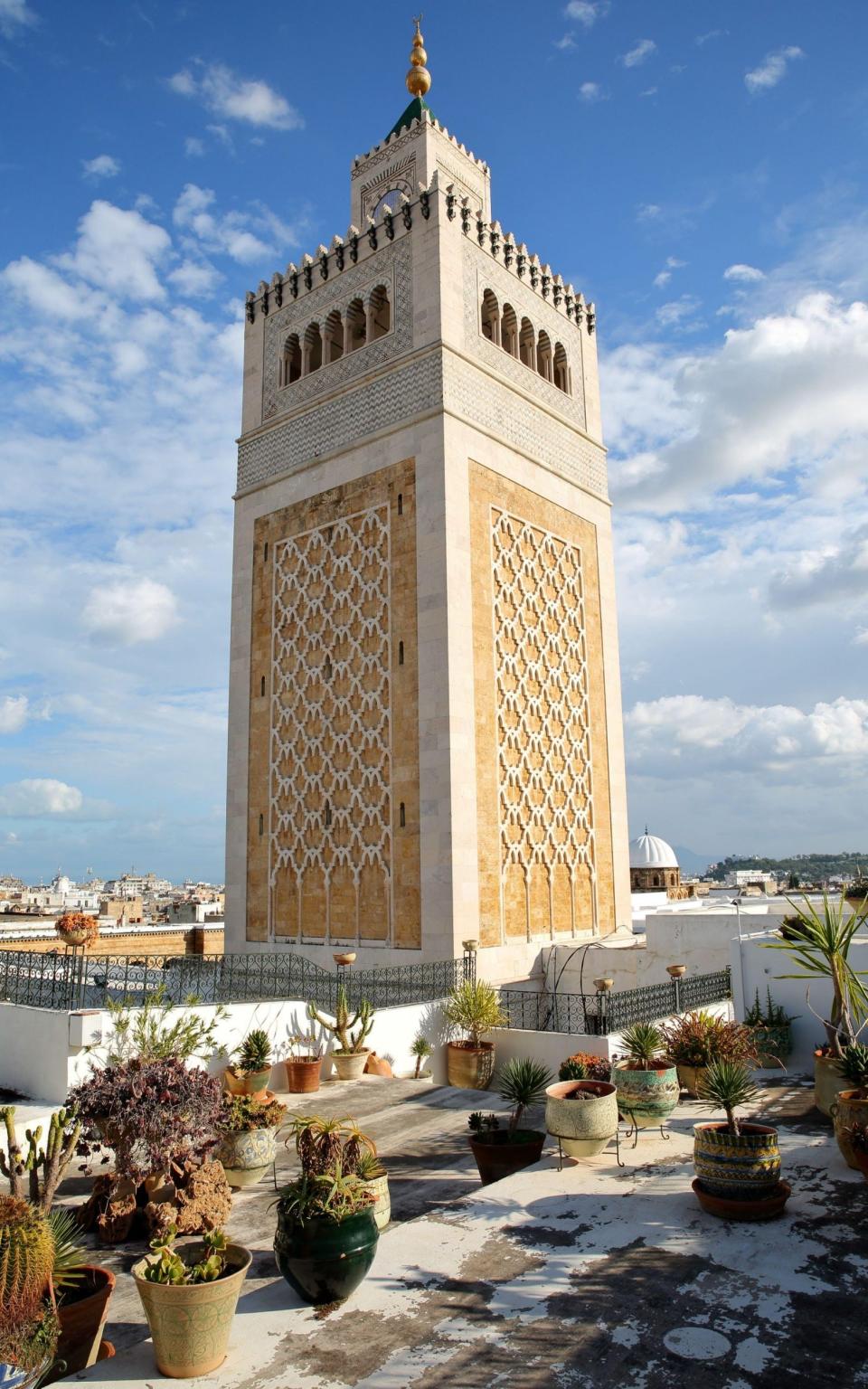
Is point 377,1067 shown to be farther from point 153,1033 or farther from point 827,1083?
point 827,1083

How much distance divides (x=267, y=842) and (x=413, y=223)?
42.0ft

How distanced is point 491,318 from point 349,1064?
15.3 metres

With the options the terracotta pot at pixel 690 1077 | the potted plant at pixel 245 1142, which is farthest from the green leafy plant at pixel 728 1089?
the potted plant at pixel 245 1142

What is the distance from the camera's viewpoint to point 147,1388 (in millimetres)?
4344

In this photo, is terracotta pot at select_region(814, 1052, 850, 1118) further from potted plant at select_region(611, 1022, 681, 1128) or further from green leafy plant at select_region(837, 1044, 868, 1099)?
potted plant at select_region(611, 1022, 681, 1128)

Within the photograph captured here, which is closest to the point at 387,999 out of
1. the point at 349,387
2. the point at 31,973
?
the point at 31,973

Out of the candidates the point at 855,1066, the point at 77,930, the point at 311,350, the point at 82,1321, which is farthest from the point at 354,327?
the point at 82,1321

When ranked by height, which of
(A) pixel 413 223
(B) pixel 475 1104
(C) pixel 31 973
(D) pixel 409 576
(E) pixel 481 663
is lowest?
(B) pixel 475 1104

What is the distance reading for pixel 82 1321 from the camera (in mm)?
4754

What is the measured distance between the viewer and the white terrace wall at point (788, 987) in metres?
11.7

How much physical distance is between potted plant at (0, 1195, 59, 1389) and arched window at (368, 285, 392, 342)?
59.3 feet

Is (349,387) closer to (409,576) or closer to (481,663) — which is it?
(409,576)

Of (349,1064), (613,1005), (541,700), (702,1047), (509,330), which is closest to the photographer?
(702,1047)

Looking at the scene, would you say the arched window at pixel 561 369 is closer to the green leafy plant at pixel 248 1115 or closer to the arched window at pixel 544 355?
the arched window at pixel 544 355
